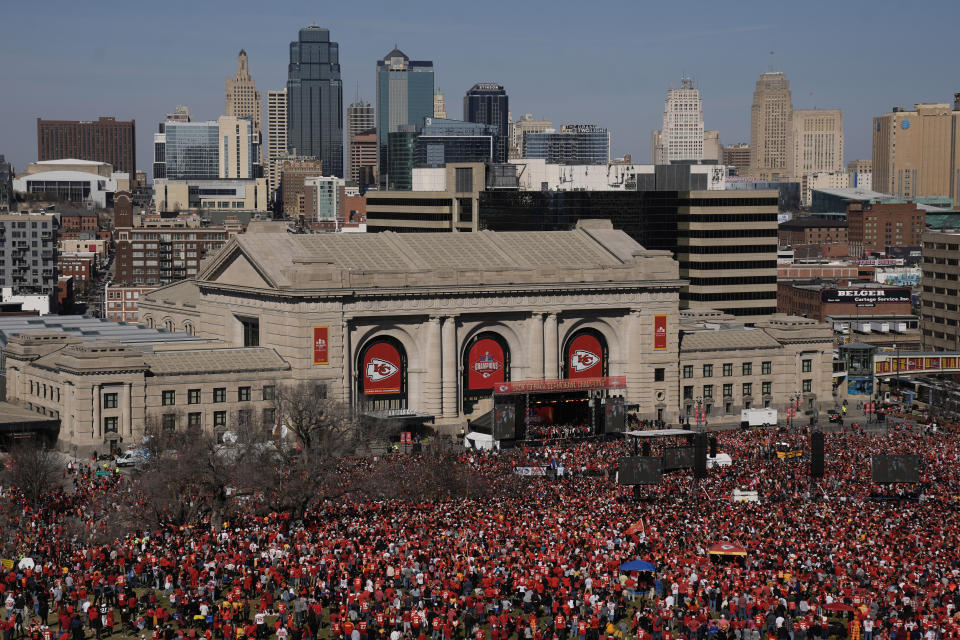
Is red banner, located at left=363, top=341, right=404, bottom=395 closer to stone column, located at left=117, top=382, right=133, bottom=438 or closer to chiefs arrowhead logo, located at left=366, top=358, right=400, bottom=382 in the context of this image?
chiefs arrowhead logo, located at left=366, top=358, right=400, bottom=382

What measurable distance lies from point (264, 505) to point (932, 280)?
432 feet

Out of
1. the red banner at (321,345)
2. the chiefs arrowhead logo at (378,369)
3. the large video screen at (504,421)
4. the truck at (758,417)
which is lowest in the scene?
the truck at (758,417)

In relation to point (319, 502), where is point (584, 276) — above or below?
above

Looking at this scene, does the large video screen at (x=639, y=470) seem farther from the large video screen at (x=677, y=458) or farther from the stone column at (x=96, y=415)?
the stone column at (x=96, y=415)

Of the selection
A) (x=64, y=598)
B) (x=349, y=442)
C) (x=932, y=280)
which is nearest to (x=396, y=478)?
(x=349, y=442)

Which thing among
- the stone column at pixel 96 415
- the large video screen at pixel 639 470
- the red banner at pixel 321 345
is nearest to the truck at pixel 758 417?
the red banner at pixel 321 345

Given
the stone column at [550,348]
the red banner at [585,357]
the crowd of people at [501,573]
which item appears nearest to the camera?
the crowd of people at [501,573]

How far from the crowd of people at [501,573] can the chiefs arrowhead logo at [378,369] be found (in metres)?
41.3

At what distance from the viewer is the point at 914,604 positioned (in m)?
59.7

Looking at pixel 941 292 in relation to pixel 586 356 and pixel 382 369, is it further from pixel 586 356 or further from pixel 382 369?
pixel 382 369

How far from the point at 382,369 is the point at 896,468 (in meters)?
47.9

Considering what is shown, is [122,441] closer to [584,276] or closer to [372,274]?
[372,274]

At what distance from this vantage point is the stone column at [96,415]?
113250 millimetres

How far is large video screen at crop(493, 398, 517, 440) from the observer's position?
116 m
